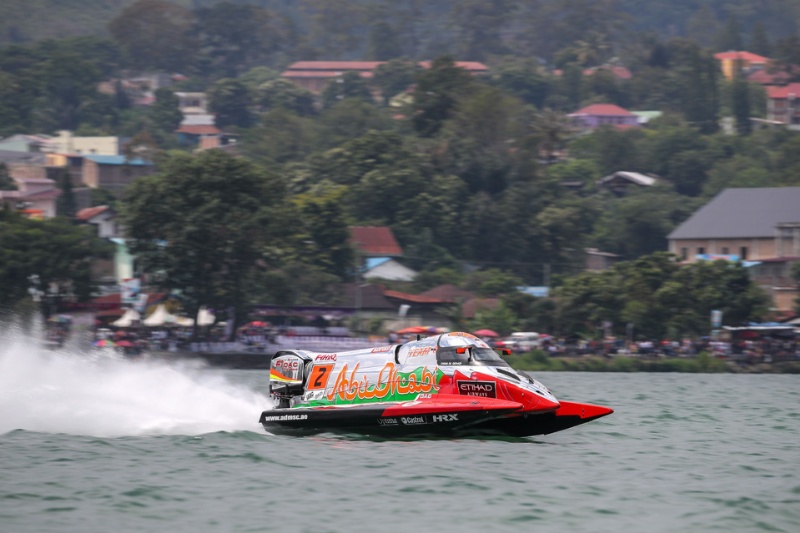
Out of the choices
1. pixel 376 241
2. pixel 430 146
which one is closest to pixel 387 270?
pixel 376 241

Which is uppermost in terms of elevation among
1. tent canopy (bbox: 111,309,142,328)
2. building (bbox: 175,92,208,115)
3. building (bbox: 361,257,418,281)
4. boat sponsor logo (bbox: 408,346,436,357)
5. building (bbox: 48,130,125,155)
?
building (bbox: 175,92,208,115)

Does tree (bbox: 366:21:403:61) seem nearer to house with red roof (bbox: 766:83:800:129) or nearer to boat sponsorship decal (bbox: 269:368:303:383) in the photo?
house with red roof (bbox: 766:83:800:129)

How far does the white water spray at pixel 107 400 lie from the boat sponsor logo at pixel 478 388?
4452 mm

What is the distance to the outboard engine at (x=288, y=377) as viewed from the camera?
21.5 meters

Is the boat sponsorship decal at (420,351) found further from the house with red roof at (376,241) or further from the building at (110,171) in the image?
the building at (110,171)

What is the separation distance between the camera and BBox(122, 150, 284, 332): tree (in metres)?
53.6

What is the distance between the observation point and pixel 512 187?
84.2 meters

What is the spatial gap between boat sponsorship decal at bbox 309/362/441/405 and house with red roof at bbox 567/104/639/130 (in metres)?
113

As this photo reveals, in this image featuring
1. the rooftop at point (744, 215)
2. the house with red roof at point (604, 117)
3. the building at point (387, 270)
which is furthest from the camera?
the house with red roof at point (604, 117)

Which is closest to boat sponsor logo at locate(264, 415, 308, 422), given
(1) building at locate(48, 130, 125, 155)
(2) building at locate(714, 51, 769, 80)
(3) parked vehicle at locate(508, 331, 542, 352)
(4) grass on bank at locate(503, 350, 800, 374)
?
(4) grass on bank at locate(503, 350, 800, 374)

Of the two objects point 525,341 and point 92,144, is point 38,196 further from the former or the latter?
point 525,341

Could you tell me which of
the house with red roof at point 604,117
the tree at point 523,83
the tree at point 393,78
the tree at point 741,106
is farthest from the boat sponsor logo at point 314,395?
the tree at point 393,78

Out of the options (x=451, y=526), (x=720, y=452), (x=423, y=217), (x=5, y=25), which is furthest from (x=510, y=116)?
(x=5, y=25)

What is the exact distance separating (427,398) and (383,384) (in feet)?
3.19
